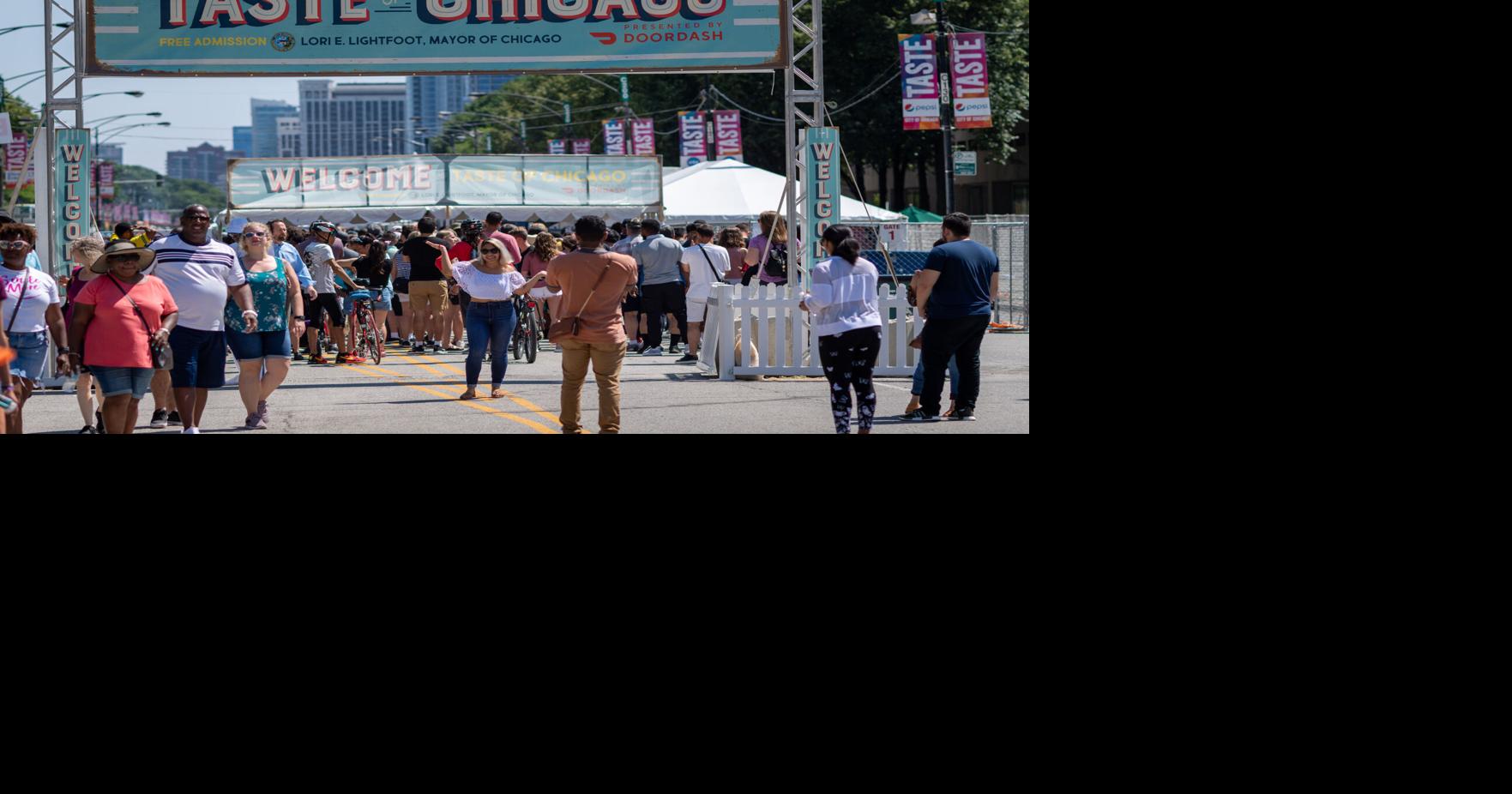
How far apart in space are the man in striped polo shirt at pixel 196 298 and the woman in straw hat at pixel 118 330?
2.59 feet

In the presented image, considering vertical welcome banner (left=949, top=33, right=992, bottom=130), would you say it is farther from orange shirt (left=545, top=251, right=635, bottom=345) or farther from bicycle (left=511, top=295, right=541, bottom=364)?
orange shirt (left=545, top=251, right=635, bottom=345)

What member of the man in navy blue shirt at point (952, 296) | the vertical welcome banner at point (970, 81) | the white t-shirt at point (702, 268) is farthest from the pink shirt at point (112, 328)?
the vertical welcome banner at point (970, 81)

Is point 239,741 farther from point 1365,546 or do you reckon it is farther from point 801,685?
point 1365,546

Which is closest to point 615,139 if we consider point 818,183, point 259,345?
point 818,183

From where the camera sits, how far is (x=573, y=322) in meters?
10.3

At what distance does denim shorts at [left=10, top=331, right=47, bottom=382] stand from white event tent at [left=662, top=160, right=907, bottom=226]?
19.0m

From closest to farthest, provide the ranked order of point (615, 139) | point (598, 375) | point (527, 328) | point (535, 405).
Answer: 1. point (598, 375)
2. point (535, 405)
3. point (527, 328)
4. point (615, 139)

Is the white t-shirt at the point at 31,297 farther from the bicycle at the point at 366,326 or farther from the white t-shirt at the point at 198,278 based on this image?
the bicycle at the point at 366,326

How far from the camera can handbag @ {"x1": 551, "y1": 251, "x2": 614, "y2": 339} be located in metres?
10.2

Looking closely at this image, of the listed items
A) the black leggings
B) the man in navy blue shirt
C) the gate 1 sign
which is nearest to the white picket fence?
the gate 1 sign

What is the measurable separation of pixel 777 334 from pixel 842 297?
5.04 meters

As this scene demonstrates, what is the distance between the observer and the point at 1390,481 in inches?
175

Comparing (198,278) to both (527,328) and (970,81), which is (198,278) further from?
(970,81)

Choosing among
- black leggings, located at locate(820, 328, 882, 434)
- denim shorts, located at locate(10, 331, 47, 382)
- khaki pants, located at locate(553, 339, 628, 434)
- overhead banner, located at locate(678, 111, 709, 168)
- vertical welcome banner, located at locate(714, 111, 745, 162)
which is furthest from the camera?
overhead banner, located at locate(678, 111, 709, 168)
